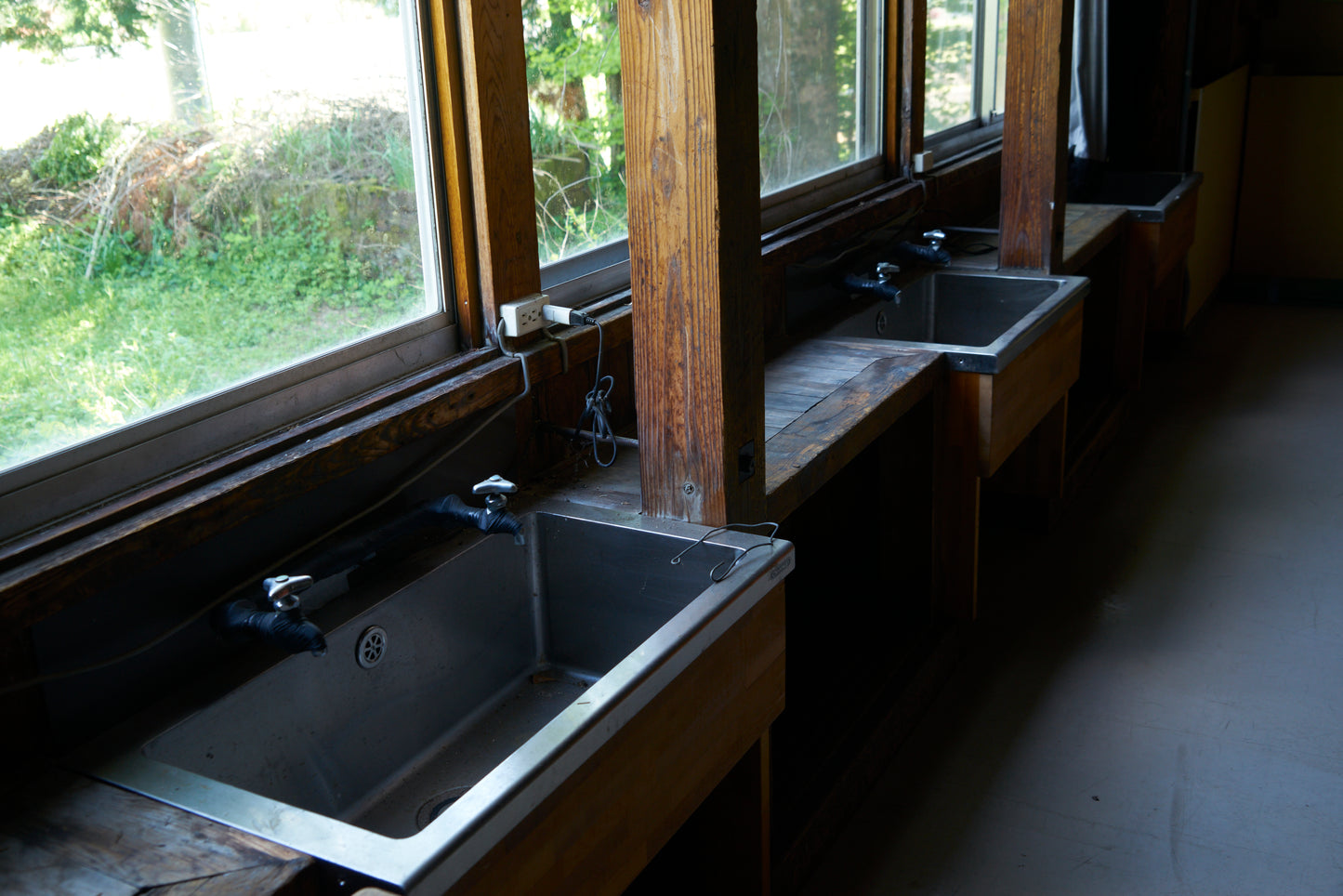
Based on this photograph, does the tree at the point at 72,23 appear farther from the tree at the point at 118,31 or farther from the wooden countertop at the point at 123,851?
the wooden countertop at the point at 123,851

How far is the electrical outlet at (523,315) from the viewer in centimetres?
214

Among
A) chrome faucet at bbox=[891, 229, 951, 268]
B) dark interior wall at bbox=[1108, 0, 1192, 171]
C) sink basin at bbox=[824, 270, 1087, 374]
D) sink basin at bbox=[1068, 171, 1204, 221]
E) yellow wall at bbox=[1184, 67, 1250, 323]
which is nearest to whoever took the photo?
sink basin at bbox=[824, 270, 1087, 374]

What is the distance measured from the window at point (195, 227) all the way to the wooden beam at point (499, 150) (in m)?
0.09

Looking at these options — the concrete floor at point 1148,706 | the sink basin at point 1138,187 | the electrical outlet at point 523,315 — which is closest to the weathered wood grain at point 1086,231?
the sink basin at point 1138,187

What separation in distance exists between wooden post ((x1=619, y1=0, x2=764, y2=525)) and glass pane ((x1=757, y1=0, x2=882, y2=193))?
1376 millimetres

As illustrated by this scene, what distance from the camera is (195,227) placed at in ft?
5.54

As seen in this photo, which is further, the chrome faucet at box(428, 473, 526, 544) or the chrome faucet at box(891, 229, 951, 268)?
the chrome faucet at box(891, 229, 951, 268)

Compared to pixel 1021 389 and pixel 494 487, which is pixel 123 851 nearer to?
pixel 494 487

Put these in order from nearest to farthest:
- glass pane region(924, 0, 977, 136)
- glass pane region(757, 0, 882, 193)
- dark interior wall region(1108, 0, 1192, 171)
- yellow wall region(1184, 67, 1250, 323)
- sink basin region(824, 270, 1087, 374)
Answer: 1. glass pane region(757, 0, 882, 193)
2. sink basin region(824, 270, 1087, 374)
3. glass pane region(924, 0, 977, 136)
4. dark interior wall region(1108, 0, 1192, 171)
5. yellow wall region(1184, 67, 1250, 323)

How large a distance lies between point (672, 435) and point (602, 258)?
0.70 m

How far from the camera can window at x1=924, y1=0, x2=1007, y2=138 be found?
14.4 ft

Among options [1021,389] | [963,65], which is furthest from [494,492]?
[963,65]

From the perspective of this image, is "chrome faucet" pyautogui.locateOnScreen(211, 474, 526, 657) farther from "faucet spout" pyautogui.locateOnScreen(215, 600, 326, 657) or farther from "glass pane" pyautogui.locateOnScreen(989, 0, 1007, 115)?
"glass pane" pyautogui.locateOnScreen(989, 0, 1007, 115)

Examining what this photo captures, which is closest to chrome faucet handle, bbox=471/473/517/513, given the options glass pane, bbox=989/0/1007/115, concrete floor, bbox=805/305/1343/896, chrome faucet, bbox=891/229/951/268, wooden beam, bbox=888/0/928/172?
concrete floor, bbox=805/305/1343/896
